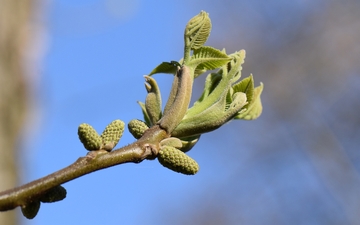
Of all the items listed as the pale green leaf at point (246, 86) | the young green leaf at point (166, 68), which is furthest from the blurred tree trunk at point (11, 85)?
the pale green leaf at point (246, 86)

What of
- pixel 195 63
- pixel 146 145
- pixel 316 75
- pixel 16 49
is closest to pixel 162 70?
pixel 195 63

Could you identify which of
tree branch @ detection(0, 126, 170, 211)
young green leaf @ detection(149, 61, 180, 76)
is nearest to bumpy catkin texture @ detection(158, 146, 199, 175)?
tree branch @ detection(0, 126, 170, 211)

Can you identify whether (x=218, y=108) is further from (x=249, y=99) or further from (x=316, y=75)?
(x=316, y=75)

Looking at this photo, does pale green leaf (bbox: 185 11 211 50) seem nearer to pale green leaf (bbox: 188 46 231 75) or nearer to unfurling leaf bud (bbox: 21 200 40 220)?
pale green leaf (bbox: 188 46 231 75)

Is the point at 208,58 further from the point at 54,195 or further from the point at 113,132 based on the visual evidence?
the point at 54,195

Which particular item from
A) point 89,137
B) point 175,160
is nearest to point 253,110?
point 175,160

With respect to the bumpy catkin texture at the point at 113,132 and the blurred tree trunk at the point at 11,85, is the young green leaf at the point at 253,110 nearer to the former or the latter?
the bumpy catkin texture at the point at 113,132
